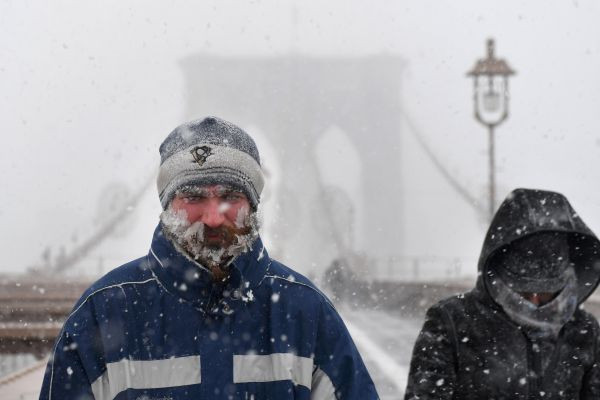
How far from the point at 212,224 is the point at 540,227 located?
1052mm

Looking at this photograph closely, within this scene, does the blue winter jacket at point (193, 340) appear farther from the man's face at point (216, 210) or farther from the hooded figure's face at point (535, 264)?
the hooded figure's face at point (535, 264)

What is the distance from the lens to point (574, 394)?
7.98 ft

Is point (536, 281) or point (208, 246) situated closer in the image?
point (208, 246)

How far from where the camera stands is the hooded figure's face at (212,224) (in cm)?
174

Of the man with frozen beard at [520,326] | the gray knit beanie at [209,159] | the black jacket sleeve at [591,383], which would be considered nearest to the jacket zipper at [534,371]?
the man with frozen beard at [520,326]

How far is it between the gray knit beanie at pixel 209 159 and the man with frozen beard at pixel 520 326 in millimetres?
815

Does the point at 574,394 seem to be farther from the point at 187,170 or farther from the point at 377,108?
the point at 377,108

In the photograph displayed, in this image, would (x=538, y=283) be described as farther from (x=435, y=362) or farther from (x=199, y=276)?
(x=199, y=276)

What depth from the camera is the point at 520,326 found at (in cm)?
246

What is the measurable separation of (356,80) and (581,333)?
5890cm

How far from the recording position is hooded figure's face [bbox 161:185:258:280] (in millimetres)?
1741

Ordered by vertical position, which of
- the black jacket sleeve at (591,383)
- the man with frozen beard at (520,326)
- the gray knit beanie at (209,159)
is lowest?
the black jacket sleeve at (591,383)

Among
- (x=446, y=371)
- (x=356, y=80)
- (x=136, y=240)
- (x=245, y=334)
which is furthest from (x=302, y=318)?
(x=136, y=240)

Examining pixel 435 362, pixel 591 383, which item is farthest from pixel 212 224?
pixel 591 383
